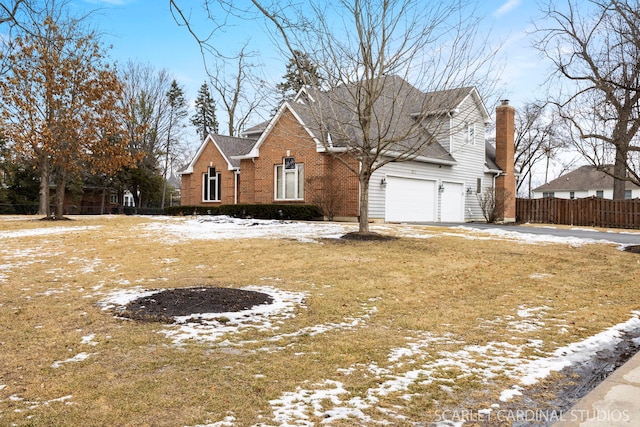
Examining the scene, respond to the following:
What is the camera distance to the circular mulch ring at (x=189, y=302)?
5.37m

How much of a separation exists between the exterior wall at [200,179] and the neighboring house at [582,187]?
37.6m

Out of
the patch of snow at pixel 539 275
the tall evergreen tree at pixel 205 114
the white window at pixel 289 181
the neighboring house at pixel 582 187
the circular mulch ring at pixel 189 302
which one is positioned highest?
the tall evergreen tree at pixel 205 114

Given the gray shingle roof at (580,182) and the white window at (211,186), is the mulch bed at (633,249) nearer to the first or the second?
the white window at (211,186)

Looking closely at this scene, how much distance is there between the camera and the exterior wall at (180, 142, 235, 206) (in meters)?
25.6

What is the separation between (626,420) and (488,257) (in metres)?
7.97

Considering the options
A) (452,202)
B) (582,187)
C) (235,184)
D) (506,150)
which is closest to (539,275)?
(452,202)

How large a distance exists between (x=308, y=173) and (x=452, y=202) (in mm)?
8157

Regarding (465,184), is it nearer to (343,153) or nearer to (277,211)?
(343,153)

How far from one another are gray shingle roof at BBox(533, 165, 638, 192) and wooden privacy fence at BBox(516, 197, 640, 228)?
82.2 feet

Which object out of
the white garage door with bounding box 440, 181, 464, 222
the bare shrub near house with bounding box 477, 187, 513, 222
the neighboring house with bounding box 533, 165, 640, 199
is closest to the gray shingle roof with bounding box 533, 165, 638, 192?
the neighboring house with bounding box 533, 165, 640, 199

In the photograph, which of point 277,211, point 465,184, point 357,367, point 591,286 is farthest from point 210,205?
point 357,367

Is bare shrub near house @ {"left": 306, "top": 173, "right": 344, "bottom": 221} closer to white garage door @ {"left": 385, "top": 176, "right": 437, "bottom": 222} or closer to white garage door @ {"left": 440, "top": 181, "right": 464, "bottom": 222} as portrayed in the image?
white garage door @ {"left": 385, "top": 176, "right": 437, "bottom": 222}

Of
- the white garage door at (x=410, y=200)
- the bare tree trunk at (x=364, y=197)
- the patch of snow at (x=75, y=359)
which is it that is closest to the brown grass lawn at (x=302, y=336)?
→ the patch of snow at (x=75, y=359)

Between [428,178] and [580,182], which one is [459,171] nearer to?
[428,178]
